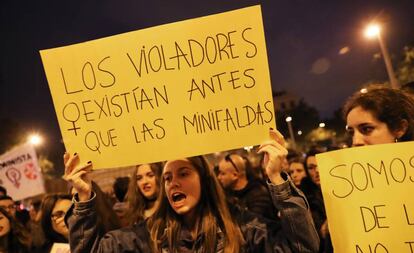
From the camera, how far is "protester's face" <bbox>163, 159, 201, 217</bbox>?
228 centimetres

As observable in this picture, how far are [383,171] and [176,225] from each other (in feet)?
3.98

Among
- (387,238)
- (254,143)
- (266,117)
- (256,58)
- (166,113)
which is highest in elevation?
(256,58)

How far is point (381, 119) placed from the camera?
223 cm

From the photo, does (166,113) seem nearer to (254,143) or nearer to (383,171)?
(254,143)

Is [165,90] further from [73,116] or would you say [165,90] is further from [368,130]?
[368,130]

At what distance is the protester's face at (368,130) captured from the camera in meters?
2.20

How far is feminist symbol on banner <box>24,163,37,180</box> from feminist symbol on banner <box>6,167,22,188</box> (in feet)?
0.36

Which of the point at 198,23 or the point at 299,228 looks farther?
the point at 198,23

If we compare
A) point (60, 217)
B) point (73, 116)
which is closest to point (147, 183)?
point (60, 217)

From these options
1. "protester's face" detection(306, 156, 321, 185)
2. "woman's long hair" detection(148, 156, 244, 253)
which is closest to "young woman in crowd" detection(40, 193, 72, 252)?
"woman's long hair" detection(148, 156, 244, 253)

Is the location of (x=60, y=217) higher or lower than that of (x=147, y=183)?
lower

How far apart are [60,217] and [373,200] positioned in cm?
288

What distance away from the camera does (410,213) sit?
1.88m

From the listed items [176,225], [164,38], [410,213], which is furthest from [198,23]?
[410,213]
